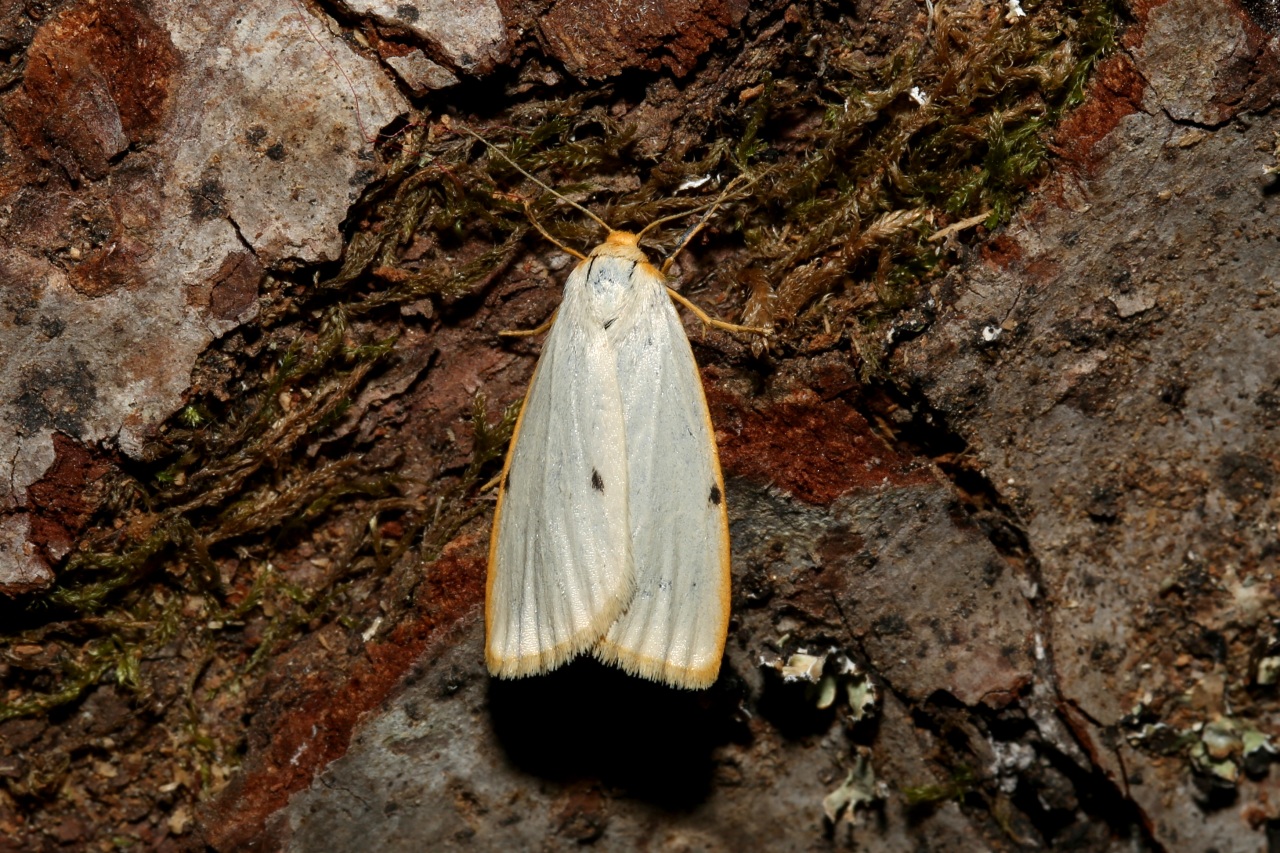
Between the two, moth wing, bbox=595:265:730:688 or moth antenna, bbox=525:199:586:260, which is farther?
moth antenna, bbox=525:199:586:260

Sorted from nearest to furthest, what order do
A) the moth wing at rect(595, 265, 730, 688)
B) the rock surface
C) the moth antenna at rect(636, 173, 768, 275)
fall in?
the rock surface → the moth wing at rect(595, 265, 730, 688) → the moth antenna at rect(636, 173, 768, 275)

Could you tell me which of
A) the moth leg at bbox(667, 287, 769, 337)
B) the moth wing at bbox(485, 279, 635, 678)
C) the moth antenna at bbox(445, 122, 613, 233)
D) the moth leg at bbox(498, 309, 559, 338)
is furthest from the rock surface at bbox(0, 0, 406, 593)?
the moth leg at bbox(667, 287, 769, 337)

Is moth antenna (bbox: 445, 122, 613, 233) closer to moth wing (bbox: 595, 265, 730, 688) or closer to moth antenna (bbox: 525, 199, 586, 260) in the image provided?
moth antenna (bbox: 525, 199, 586, 260)

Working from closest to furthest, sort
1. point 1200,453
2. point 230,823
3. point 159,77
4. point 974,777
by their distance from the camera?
point 1200,453, point 159,77, point 974,777, point 230,823

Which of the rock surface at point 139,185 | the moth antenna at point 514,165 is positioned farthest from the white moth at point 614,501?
the rock surface at point 139,185

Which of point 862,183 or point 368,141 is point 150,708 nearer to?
point 368,141

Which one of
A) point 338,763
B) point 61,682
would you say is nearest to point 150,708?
point 61,682

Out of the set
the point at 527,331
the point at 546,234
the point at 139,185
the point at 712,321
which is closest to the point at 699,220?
the point at 712,321
